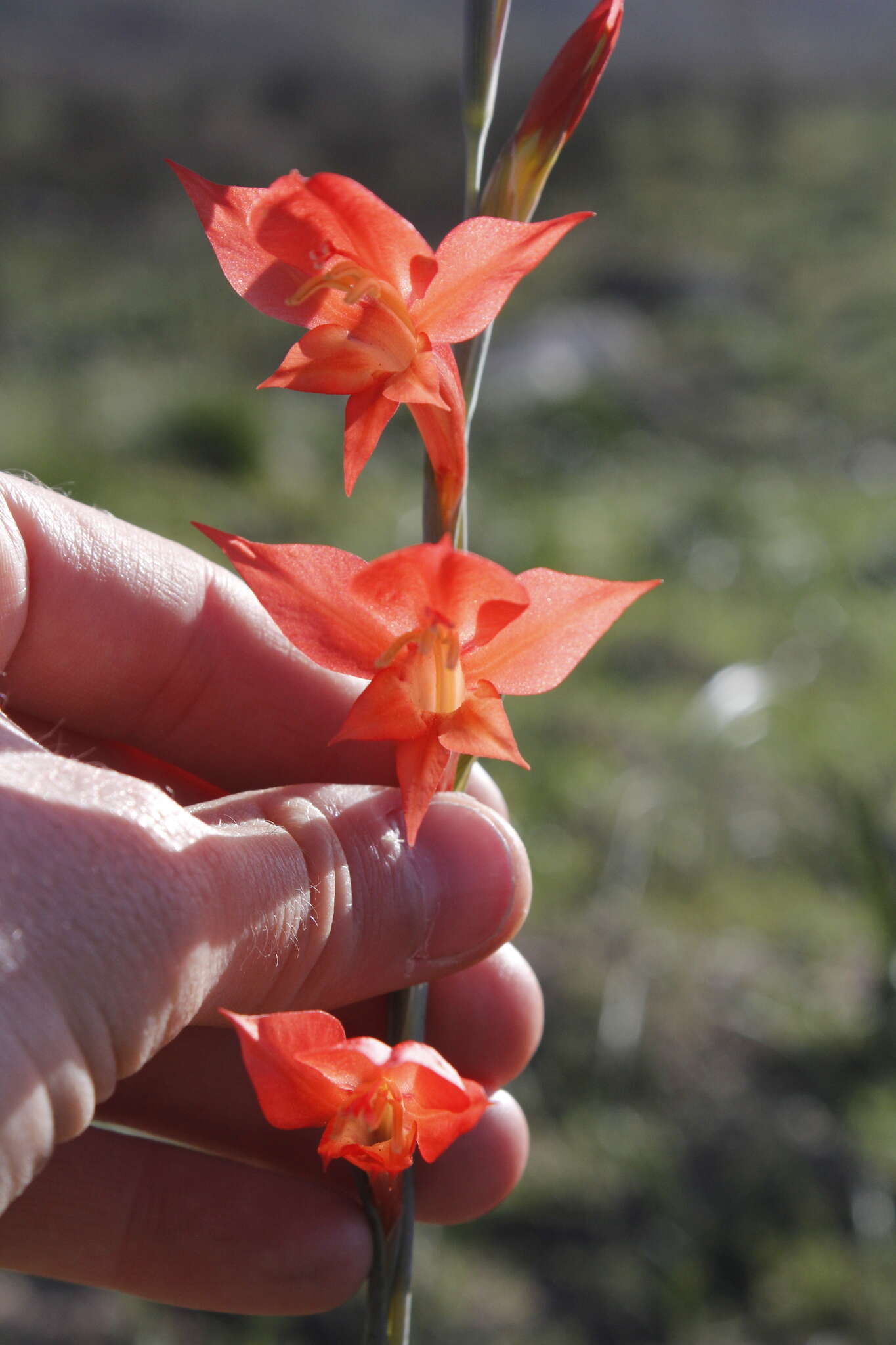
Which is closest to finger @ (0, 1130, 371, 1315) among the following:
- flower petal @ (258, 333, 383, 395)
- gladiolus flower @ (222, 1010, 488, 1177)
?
gladiolus flower @ (222, 1010, 488, 1177)

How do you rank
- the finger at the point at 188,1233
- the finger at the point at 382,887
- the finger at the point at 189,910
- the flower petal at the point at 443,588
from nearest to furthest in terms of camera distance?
1. the flower petal at the point at 443,588
2. the finger at the point at 189,910
3. the finger at the point at 382,887
4. the finger at the point at 188,1233

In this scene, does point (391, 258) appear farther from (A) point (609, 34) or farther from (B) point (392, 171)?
(B) point (392, 171)

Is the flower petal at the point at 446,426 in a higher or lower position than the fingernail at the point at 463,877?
higher

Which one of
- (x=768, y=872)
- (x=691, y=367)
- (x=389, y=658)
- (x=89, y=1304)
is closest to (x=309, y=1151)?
Result: (x=89, y=1304)

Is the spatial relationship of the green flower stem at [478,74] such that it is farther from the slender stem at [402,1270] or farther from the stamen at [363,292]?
the slender stem at [402,1270]

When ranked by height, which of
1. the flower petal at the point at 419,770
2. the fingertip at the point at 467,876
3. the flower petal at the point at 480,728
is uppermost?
the flower petal at the point at 480,728

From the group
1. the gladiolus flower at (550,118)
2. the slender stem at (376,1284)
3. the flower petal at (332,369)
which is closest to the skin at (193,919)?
the slender stem at (376,1284)

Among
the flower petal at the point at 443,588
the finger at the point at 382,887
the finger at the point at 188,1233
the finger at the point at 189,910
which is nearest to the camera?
the flower petal at the point at 443,588

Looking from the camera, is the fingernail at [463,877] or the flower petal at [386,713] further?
the fingernail at [463,877]
